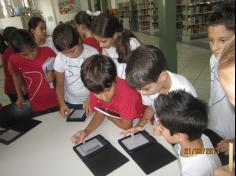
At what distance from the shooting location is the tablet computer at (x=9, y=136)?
58.6 inches

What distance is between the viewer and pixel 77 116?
5.36 ft

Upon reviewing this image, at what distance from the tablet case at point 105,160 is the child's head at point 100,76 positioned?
289 millimetres

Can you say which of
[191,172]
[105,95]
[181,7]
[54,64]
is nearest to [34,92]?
[54,64]

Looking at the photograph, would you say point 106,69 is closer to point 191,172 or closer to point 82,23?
point 191,172

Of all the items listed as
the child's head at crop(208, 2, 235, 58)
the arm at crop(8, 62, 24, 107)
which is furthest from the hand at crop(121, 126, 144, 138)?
the arm at crop(8, 62, 24, 107)

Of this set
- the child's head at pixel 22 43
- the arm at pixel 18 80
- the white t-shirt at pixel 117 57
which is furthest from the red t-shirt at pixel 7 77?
the white t-shirt at pixel 117 57

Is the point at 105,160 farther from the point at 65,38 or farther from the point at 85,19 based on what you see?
the point at 85,19

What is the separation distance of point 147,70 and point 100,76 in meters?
0.26

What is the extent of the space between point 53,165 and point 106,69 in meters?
0.57

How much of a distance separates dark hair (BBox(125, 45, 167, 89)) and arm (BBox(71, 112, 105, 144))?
0.43 meters

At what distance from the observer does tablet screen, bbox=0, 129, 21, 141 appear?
4.96 feet

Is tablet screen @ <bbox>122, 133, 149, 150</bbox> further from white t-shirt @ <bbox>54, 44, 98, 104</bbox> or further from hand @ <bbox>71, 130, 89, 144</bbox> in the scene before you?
white t-shirt @ <bbox>54, 44, 98, 104</bbox>

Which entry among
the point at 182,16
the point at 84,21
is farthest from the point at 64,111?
the point at 182,16

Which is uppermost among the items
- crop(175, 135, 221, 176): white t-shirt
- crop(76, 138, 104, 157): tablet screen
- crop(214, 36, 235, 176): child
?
crop(214, 36, 235, 176): child
